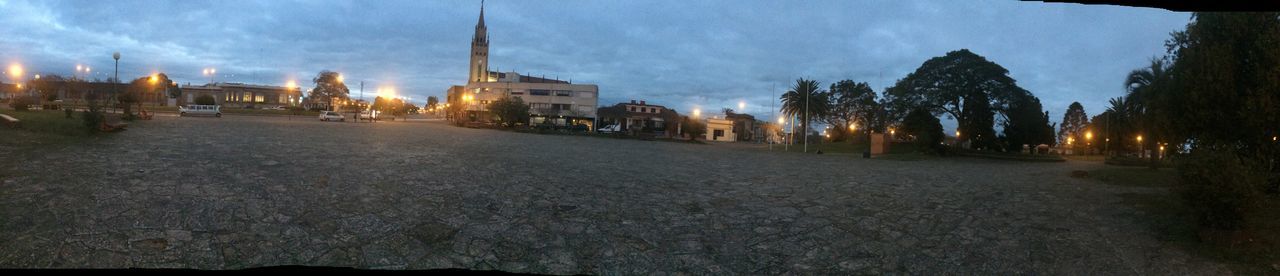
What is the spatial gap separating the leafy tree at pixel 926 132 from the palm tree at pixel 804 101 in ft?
72.6

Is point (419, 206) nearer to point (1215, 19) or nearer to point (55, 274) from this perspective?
point (55, 274)

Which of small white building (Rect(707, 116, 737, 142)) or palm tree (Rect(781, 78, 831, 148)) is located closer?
palm tree (Rect(781, 78, 831, 148))

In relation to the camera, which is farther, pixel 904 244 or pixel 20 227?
pixel 904 244

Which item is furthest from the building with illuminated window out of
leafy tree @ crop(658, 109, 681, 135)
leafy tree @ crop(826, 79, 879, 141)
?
leafy tree @ crop(826, 79, 879, 141)

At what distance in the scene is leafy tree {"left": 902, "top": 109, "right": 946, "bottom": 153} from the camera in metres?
36.8

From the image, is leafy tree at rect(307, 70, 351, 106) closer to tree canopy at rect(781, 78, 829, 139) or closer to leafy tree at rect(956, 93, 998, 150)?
tree canopy at rect(781, 78, 829, 139)

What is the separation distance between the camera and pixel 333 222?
774cm

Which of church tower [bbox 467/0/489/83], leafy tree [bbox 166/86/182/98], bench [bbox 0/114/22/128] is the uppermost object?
church tower [bbox 467/0/489/83]

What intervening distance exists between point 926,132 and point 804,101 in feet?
83.9

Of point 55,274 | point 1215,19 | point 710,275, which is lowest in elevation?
point 710,275

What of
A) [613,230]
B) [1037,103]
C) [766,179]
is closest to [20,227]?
[613,230]

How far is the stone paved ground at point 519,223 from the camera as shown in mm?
6547

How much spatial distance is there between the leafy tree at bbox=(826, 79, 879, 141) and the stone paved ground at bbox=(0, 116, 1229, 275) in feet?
187

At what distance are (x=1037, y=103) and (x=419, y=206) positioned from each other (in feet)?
174
